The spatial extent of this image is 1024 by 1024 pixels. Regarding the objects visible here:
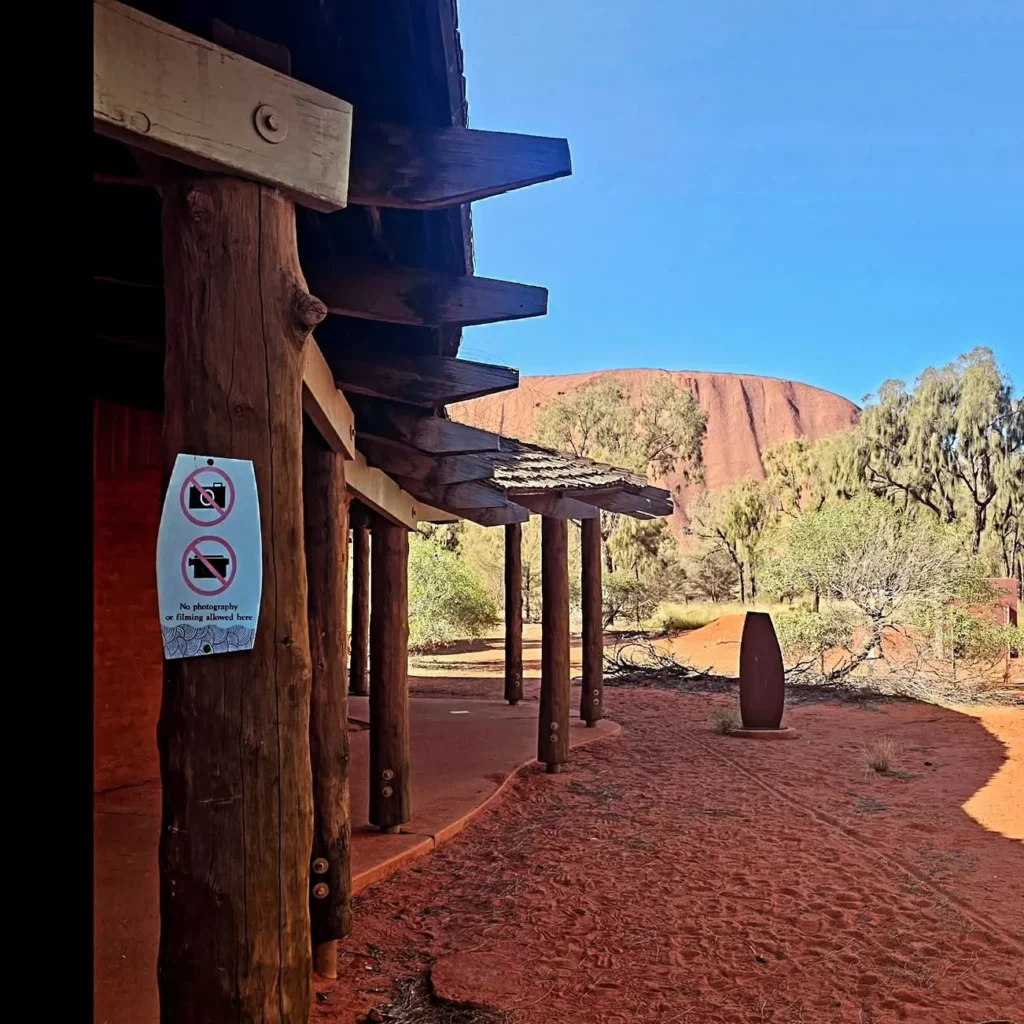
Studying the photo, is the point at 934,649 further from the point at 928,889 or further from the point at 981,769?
the point at 928,889

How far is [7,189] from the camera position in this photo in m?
1.30

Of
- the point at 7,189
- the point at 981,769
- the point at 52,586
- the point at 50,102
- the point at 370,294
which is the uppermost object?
the point at 370,294

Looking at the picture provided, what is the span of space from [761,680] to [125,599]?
7.96 meters

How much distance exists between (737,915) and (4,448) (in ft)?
16.8

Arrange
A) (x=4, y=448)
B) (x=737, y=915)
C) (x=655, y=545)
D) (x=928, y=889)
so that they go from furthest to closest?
1. (x=655, y=545)
2. (x=928, y=889)
3. (x=737, y=915)
4. (x=4, y=448)

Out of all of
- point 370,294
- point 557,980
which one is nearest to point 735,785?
point 557,980

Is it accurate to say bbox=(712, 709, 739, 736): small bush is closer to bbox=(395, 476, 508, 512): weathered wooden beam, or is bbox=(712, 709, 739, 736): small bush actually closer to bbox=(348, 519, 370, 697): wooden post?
bbox=(348, 519, 370, 697): wooden post

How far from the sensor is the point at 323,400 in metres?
3.84

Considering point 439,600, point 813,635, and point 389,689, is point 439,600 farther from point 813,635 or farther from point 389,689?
point 389,689

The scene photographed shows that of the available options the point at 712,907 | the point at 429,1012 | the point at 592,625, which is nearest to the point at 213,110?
the point at 429,1012

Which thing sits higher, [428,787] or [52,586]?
[52,586]

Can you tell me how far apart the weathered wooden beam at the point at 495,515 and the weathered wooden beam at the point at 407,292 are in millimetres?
3758

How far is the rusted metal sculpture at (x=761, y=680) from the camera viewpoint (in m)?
11.8

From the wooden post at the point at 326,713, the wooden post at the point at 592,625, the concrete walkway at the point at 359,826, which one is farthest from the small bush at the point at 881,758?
the wooden post at the point at 326,713
